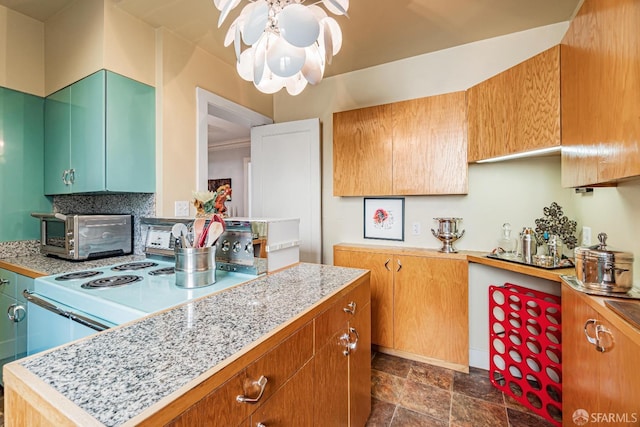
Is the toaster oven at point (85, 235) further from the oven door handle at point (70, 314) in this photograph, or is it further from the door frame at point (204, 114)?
the door frame at point (204, 114)

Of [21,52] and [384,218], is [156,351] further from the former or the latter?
[21,52]

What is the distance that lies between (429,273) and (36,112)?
3.33 meters

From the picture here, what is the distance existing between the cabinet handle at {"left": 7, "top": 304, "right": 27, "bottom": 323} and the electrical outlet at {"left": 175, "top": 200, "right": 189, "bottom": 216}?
3.32 ft

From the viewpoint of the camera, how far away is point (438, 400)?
1.81 meters

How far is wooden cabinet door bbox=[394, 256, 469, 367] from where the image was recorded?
2.07 m

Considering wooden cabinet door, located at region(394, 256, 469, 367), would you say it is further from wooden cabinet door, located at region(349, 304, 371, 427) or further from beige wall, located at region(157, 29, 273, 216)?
beige wall, located at region(157, 29, 273, 216)

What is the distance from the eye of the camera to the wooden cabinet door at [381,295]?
2.29m

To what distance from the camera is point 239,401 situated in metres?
0.67

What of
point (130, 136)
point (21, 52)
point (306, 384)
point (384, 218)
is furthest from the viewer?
point (384, 218)

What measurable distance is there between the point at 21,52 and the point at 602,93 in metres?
3.51

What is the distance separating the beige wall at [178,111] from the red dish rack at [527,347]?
8.18 ft

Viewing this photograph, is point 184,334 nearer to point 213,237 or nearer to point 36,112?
point 213,237

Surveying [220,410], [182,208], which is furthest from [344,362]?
[182,208]

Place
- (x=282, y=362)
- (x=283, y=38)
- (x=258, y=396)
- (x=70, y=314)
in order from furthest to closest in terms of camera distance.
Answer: (x=70, y=314) → (x=283, y=38) → (x=282, y=362) → (x=258, y=396)
